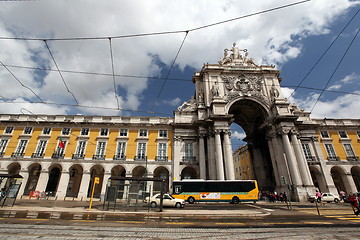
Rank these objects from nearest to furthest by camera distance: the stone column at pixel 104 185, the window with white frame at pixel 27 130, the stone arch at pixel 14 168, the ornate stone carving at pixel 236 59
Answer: the stone column at pixel 104 185 → the stone arch at pixel 14 168 → the window with white frame at pixel 27 130 → the ornate stone carving at pixel 236 59

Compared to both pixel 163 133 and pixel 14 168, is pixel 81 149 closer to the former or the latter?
pixel 14 168

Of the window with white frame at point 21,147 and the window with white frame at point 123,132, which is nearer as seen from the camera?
the window with white frame at point 21,147

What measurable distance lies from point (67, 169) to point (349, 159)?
49.0 meters

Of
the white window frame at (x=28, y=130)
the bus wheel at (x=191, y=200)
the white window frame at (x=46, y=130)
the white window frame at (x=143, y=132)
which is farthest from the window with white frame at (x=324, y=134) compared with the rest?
the white window frame at (x=28, y=130)

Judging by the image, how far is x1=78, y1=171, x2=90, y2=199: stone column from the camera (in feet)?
91.5

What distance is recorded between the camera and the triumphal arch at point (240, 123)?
28547 mm

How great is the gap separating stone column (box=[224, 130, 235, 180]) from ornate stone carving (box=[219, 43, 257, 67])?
17330 mm

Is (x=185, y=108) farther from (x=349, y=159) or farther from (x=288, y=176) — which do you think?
(x=349, y=159)

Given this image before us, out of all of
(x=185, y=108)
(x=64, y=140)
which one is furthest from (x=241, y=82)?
(x=64, y=140)

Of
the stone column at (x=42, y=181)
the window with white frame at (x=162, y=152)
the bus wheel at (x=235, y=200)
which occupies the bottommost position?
the bus wheel at (x=235, y=200)

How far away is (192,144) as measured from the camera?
32156 millimetres

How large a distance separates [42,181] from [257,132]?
40.2 meters

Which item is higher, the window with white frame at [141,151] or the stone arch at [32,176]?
the window with white frame at [141,151]

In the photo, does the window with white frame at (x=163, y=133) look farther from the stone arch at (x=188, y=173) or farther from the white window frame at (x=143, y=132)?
the stone arch at (x=188, y=173)
